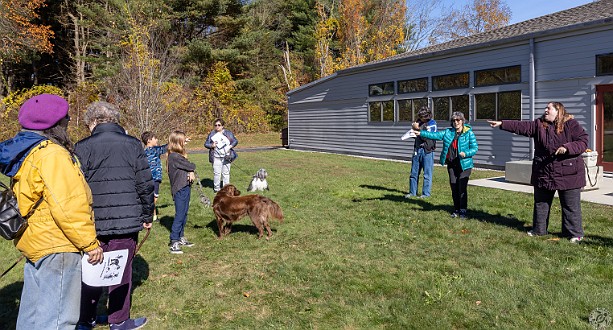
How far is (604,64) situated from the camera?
12195 mm

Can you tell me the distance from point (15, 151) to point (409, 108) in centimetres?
1702

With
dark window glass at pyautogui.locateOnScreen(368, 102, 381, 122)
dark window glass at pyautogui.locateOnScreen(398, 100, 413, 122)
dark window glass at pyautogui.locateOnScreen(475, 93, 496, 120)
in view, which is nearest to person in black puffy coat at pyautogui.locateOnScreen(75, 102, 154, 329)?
dark window glass at pyautogui.locateOnScreen(475, 93, 496, 120)

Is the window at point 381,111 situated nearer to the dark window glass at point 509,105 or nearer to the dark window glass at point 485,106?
the dark window glass at point 485,106

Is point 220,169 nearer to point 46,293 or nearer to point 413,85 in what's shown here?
point 46,293

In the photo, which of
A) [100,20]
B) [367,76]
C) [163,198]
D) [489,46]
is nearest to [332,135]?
[367,76]

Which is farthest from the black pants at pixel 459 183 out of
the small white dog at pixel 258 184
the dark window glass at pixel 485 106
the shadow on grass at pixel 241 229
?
the dark window glass at pixel 485 106

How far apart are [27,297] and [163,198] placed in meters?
7.79

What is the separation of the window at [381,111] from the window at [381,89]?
0.40 metres

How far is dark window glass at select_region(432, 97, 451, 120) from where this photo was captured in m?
17.0

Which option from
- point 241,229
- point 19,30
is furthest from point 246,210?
point 19,30

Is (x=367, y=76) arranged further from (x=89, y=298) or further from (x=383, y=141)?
(x=89, y=298)

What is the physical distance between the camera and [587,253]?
224 inches

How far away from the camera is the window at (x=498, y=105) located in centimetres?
1448

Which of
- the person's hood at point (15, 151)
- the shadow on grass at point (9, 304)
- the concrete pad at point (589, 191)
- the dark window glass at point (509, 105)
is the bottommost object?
the shadow on grass at point (9, 304)
